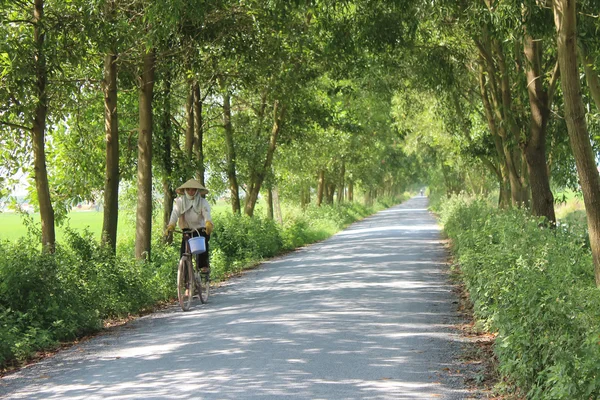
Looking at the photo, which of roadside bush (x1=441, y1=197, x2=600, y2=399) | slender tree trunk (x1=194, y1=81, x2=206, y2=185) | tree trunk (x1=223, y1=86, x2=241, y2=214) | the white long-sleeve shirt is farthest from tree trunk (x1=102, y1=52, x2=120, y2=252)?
tree trunk (x1=223, y1=86, x2=241, y2=214)

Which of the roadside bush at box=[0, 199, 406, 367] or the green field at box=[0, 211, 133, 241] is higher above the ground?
the green field at box=[0, 211, 133, 241]

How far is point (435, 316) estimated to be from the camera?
10.5m

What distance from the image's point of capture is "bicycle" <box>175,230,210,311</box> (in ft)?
38.9

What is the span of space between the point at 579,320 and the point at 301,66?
1627 cm

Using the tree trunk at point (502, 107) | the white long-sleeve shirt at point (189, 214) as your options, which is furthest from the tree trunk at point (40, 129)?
the tree trunk at point (502, 107)

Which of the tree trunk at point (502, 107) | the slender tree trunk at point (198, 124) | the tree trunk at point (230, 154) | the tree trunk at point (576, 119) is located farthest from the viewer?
the tree trunk at point (230, 154)

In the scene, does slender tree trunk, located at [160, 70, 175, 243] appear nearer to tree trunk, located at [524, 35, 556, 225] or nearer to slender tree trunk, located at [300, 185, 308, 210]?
tree trunk, located at [524, 35, 556, 225]

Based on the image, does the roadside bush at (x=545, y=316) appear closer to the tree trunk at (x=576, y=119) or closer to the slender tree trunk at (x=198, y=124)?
the tree trunk at (x=576, y=119)

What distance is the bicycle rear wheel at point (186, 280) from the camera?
11.9m

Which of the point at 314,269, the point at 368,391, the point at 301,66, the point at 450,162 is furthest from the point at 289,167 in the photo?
the point at 368,391

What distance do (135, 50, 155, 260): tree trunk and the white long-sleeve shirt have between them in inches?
107

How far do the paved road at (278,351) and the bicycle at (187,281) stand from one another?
0.93ft

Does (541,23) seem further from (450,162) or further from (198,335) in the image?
(450,162)

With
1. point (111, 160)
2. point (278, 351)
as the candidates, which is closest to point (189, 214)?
point (111, 160)
